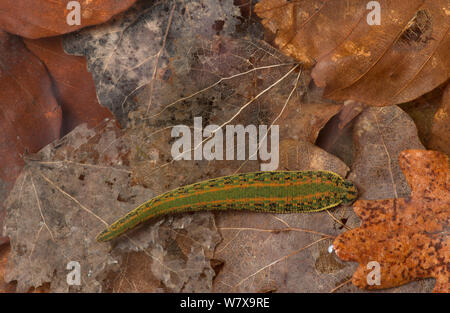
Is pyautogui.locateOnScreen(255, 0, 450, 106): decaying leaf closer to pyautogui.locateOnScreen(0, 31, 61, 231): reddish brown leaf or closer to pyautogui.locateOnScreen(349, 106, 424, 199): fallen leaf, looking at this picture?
pyautogui.locateOnScreen(349, 106, 424, 199): fallen leaf

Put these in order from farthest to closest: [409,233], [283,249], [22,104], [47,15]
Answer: [22,104]
[47,15]
[283,249]
[409,233]

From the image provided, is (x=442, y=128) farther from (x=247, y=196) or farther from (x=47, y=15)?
(x=47, y=15)

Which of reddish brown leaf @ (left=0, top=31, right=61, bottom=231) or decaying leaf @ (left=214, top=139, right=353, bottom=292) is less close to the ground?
reddish brown leaf @ (left=0, top=31, right=61, bottom=231)

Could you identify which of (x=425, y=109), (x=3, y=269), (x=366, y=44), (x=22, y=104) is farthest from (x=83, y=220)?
(x=425, y=109)

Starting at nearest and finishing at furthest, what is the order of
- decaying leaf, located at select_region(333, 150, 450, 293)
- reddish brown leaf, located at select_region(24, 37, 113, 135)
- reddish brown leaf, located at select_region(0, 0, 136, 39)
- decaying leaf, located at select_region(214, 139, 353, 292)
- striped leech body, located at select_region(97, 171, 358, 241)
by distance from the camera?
decaying leaf, located at select_region(333, 150, 450, 293)
decaying leaf, located at select_region(214, 139, 353, 292)
striped leech body, located at select_region(97, 171, 358, 241)
reddish brown leaf, located at select_region(0, 0, 136, 39)
reddish brown leaf, located at select_region(24, 37, 113, 135)

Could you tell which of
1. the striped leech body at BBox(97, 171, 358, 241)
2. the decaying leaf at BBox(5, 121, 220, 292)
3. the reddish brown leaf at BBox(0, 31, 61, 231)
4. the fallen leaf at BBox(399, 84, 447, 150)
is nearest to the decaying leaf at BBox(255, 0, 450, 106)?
the fallen leaf at BBox(399, 84, 447, 150)

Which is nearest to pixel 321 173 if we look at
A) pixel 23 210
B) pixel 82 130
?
pixel 82 130

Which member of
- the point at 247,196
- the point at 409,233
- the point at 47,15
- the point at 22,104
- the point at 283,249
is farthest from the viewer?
the point at 22,104
